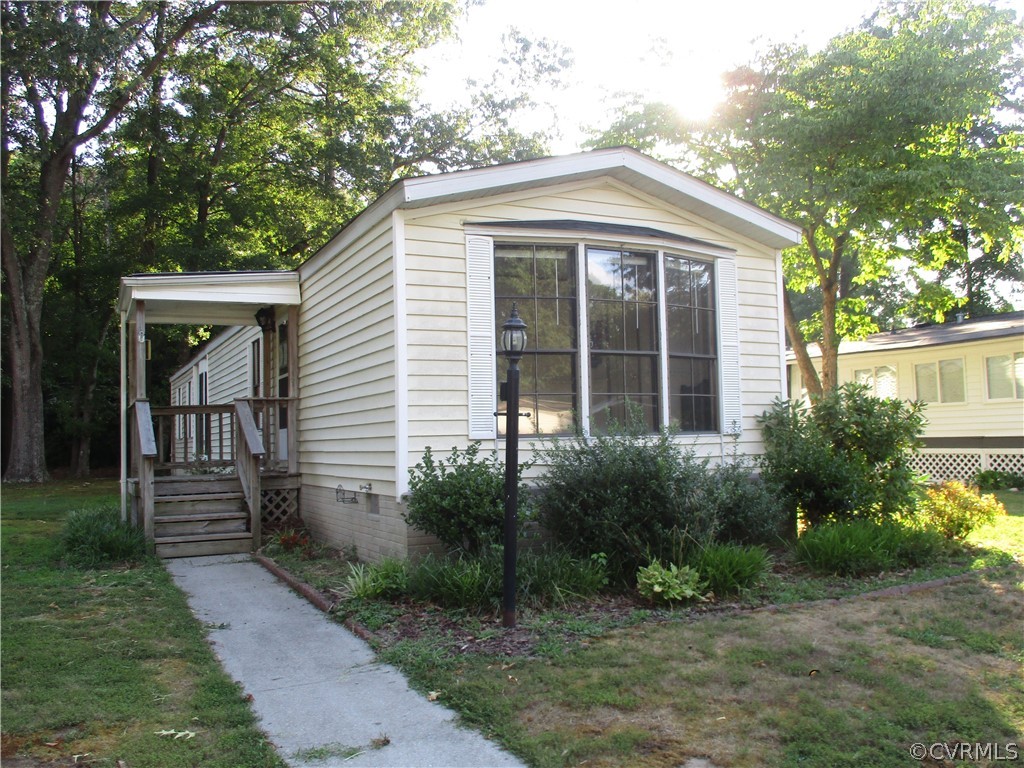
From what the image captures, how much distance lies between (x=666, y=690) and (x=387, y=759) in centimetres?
156

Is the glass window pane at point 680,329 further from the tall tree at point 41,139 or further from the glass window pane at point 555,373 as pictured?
the tall tree at point 41,139

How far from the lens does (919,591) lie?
670 centimetres

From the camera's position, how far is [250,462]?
9516mm

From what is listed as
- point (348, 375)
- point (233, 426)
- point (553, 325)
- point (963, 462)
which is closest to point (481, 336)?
point (553, 325)

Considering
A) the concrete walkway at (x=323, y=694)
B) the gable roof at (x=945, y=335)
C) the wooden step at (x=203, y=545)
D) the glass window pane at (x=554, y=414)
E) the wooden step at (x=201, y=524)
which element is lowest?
the concrete walkway at (x=323, y=694)

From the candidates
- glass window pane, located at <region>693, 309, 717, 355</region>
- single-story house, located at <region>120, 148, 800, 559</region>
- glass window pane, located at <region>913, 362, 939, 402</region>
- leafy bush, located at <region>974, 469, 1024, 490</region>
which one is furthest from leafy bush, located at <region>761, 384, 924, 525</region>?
glass window pane, located at <region>913, 362, 939, 402</region>

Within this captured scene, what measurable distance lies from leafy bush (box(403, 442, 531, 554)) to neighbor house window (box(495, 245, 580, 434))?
119 cm

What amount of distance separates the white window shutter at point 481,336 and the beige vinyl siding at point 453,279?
6 centimetres

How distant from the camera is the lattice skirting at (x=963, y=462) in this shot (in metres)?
17.6

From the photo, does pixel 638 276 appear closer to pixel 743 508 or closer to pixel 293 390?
pixel 743 508

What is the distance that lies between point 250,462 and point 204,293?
2.03 meters

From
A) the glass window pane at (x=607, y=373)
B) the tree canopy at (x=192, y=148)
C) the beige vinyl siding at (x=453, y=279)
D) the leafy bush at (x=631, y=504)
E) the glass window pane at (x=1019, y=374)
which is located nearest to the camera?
the leafy bush at (x=631, y=504)

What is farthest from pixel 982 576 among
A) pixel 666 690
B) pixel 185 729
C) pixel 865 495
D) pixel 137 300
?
pixel 137 300

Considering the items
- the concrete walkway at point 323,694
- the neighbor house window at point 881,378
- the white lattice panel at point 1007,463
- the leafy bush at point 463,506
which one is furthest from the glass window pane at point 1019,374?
the concrete walkway at point 323,694
